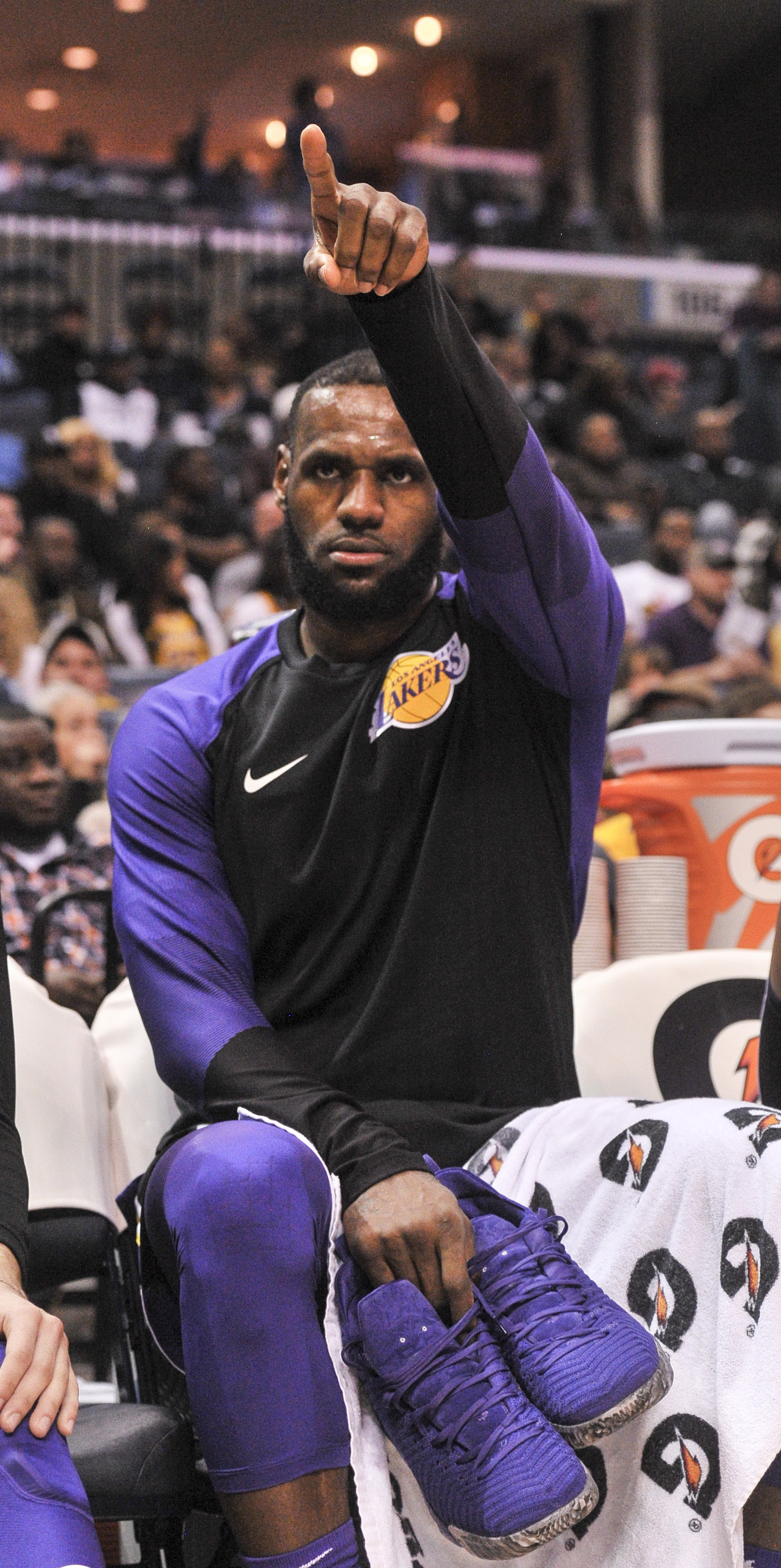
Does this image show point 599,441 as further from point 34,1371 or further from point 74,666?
point 34,1371

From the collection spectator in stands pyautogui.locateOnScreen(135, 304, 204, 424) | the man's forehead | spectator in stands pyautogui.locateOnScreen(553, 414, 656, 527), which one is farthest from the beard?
spectator in stands pyautogui.locateOnScreen(135, 304, 204, 424)

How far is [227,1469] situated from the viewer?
143 centimetres

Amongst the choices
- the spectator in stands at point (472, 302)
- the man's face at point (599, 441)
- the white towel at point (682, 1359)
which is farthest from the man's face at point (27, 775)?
the spectator in stands at point (472, 302)

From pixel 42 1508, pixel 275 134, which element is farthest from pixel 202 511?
pixel 275 134

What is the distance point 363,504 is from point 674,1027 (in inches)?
35.3

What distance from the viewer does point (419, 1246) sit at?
1520 millimetres

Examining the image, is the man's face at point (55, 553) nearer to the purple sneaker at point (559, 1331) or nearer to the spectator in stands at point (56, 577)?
Answer: the spectator in stands at point (56, 577)

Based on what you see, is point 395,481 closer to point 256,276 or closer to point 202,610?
point 202,610

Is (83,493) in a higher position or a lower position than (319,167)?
lower

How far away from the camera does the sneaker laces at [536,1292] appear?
146 cm

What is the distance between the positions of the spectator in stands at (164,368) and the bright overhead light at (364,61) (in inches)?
265

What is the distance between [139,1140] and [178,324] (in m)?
10.5

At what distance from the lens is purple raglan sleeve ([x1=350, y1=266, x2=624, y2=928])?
1.72 m

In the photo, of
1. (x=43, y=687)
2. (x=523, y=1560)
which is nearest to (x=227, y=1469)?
(x=523, y=1560)
